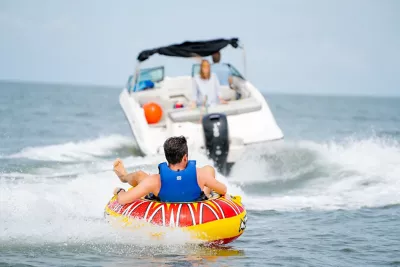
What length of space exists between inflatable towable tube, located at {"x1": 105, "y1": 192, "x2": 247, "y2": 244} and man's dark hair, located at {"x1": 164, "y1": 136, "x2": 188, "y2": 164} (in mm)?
446

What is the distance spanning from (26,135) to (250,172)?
1059 centimetres

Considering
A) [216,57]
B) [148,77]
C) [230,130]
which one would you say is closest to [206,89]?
[230,130]

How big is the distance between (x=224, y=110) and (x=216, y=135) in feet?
4.05

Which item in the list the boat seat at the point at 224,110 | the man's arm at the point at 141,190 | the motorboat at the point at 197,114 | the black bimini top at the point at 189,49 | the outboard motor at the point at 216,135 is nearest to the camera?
the man's arm at the point at 141,190

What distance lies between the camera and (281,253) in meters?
7.73

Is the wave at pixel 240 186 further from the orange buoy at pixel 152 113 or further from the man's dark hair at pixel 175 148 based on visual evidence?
the orange buoy at pixel 152 113

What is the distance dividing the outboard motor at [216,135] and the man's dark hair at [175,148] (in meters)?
4.87

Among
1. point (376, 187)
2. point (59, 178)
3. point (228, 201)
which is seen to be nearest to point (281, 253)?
point (228, 201)

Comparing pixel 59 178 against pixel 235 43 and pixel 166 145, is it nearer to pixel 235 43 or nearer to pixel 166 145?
pixel 235 43

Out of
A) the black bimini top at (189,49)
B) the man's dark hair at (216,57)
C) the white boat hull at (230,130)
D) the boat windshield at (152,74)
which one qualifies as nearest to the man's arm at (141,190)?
the white boat hull at (230,130)

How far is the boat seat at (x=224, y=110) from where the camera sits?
505 inches

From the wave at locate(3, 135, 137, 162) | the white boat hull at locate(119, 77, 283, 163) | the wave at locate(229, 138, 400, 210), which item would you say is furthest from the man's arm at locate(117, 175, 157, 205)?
the wave at locate(3, 135, 137, 162)

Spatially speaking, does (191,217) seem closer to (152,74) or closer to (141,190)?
(141,190)

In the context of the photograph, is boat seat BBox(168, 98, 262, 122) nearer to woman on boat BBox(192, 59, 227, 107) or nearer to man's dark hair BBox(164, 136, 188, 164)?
woman on boat BBox(192, 59, 227, 107)
